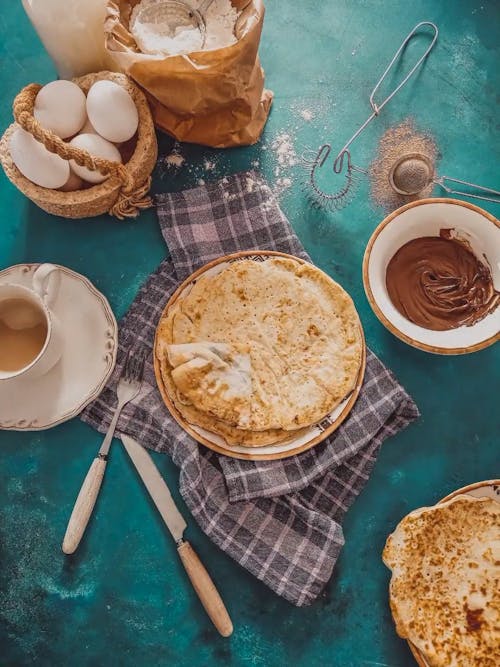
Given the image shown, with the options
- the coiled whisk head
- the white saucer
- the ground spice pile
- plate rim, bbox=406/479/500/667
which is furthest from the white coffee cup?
plate rim, bbox=406/479/500/667

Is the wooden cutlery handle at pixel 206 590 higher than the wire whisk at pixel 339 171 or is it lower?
lower

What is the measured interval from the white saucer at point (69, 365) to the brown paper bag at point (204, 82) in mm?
481

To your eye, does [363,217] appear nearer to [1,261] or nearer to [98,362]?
[98,362]

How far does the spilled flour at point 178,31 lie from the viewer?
5.20ft

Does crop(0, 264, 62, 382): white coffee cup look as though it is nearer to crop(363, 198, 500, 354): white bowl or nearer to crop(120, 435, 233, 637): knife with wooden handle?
crop(120, 435, 233, 637): knife with wooden handle

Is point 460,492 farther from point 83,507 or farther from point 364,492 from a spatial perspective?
point 83,507

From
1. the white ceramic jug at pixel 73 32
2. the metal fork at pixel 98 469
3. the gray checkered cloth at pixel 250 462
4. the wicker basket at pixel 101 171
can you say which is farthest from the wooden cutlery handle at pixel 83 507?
the white ceramic jug at pixel 73 32

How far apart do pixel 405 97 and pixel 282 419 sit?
37.5 inches

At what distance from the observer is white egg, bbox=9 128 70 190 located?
1.51 m

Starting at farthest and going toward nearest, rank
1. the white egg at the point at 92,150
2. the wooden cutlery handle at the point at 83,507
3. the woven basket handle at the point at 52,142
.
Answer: the wooden cutlery handle at the point at 83,507 < the white egg at the point at 92,150 < the woven basket handle at the point at 52,142

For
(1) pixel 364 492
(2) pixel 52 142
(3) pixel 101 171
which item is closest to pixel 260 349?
(1) pixel 364 492

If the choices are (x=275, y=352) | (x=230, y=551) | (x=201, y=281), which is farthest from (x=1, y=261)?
(x=230, y=551)

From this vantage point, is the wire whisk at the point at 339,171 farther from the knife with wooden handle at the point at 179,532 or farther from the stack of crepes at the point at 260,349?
the knife with wooden handle at the point at 179,532

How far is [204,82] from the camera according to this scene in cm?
157
